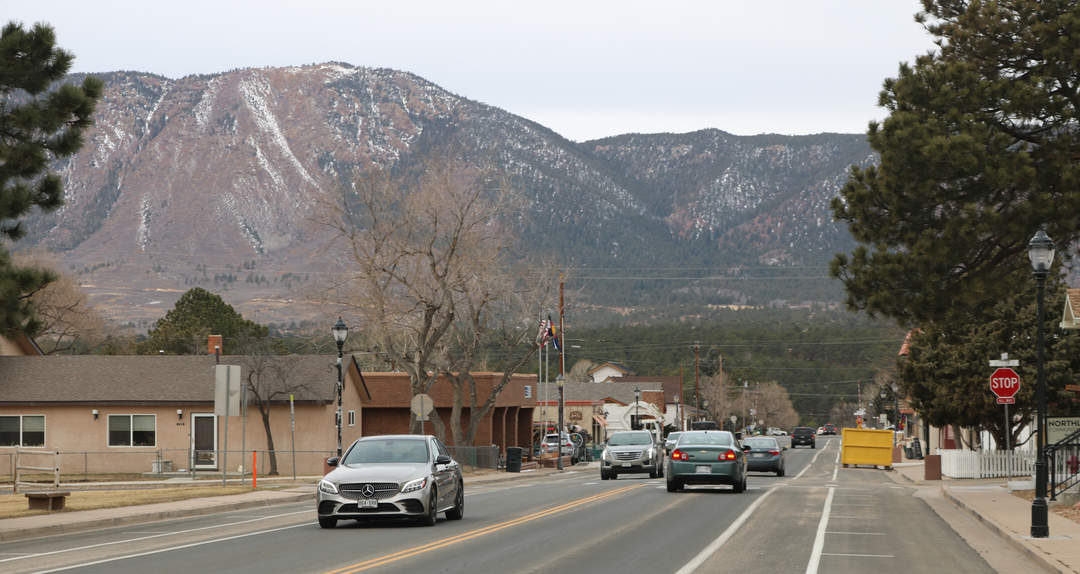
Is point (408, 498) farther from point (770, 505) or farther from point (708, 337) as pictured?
point (708, 337)

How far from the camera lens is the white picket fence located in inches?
1702

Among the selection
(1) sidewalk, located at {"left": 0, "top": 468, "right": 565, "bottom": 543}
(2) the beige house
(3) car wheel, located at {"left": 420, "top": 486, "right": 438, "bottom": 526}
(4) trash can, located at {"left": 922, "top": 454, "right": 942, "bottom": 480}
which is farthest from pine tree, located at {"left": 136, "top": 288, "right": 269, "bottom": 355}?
(3) car wheel, located at {"left": 420, "top": 486, "right": 438, "bottom": 526}

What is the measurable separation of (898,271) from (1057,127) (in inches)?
178

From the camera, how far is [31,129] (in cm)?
2308

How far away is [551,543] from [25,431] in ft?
123

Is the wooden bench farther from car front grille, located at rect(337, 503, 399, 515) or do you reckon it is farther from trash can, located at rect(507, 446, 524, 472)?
trash can, located at rect(507, 446, 524, 472)

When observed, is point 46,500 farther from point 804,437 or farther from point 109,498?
point 804,437

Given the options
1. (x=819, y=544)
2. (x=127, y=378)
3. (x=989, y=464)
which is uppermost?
(x=127, y=378)

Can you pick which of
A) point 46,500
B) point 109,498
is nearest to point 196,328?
point 109,498

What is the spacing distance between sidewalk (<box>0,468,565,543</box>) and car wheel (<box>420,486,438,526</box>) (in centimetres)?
635

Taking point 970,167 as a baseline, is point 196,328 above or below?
below

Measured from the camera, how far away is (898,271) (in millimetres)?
28359

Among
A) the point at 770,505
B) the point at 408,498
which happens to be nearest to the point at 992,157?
the point at 770,505

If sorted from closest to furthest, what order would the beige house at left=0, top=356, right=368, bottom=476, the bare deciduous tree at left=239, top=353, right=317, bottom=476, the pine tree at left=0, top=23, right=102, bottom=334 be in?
1. the pine tree at left=0, top=23, right=102, bottom=334
2. the beige house at left=0, top=356, right=368, bottom=476
3. the bare deciduous tree at left=239, top=353, right=317, bottom=476
